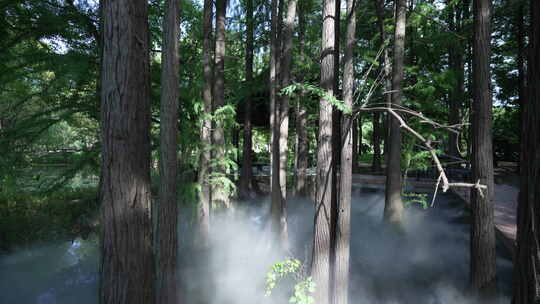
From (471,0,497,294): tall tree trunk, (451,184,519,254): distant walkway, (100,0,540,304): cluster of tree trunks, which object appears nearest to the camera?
(100,0,540,304): cluster of tree trunks

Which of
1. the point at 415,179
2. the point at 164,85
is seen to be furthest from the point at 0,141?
the point at 415,179

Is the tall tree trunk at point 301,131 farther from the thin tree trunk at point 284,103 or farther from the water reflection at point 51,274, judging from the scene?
the water reflection at point 51,274

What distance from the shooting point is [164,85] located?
19.2 ft

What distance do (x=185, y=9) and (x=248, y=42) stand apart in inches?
132

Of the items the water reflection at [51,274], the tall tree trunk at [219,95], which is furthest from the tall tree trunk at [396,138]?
the water reflection at [51,274]

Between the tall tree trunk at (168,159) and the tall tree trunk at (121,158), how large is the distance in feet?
9.88

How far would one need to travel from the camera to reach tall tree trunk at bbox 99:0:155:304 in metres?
2.83

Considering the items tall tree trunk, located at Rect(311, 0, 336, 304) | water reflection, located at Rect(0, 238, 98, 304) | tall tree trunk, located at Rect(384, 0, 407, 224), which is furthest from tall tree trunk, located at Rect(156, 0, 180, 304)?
tall tree trunk, located at Rect(384, 0, 407, 224)

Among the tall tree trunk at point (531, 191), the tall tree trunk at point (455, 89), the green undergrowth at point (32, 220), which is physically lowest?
the green undergrowth at point (32, 220)

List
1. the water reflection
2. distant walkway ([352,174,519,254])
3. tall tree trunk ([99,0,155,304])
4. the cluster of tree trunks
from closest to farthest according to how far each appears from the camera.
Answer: the cluster of tree trunks, tall tree trunk ([99,0,155,304]), distant walkway ([352,174,519,254]), the water reflection

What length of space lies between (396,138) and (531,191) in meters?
8.81

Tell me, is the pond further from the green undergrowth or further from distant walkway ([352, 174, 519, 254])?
distant walkway ([352, 174, 519, 254])

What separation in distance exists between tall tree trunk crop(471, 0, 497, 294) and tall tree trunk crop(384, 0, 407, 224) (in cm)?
364

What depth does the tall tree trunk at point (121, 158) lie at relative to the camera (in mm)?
2832
